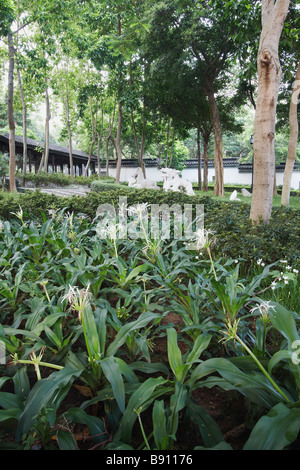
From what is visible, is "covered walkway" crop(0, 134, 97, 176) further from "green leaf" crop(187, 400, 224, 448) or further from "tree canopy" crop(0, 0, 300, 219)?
"green leaf" crop(187, 400, 224, 448)

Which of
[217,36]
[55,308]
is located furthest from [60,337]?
[217,36]

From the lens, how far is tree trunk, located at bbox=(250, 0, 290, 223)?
3342mm

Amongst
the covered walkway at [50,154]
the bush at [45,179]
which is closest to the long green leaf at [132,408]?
the bush at [45,179]

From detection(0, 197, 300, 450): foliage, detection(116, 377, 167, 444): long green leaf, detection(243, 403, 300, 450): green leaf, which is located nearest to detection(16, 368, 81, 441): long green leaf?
detection(0, 197, 300, 450): foliage

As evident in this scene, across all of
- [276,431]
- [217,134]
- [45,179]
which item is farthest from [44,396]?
[45,179]

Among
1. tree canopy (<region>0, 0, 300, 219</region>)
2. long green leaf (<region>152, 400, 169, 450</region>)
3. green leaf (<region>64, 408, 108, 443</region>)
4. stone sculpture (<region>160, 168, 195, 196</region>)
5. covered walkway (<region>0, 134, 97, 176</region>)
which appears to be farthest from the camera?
covered walkway (<region>0, 134, 97, 176</region>)

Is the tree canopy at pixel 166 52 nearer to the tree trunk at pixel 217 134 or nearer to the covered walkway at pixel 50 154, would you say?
the tree trunk at pixel 217 134

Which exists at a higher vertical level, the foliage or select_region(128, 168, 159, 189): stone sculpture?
select_region(128, 168, 159, 189): stone sculpture

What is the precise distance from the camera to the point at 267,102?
342 cm

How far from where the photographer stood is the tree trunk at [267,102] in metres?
3.34

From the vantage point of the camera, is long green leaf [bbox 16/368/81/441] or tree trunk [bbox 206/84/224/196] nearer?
long green leaf [bbox 16/368/81/441]

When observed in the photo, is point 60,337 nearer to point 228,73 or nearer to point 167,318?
point 167,318

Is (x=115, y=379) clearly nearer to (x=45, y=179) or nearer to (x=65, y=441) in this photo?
(x=65, y=441)

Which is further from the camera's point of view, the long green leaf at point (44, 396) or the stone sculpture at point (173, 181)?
the stone sculpture at point (173, 181)
